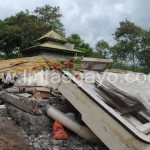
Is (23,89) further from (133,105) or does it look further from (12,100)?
(133,105)

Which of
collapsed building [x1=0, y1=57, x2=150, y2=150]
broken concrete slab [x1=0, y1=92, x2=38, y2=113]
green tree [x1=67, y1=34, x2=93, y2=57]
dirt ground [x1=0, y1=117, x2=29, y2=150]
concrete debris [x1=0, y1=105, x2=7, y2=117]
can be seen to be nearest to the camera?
collapsed building [x1=0, y1=57, x2=150, y2=150]

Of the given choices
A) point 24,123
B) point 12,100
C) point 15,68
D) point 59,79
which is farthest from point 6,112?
point 15,68

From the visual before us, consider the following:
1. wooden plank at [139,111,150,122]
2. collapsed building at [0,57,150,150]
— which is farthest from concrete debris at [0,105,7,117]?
wooden plank at [139,111,150,122]

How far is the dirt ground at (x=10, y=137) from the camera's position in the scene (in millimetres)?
4172

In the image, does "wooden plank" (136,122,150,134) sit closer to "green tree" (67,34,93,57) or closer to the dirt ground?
the dirt ground

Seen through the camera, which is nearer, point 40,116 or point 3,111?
point 40,116

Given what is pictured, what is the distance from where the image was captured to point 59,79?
16.0 feet

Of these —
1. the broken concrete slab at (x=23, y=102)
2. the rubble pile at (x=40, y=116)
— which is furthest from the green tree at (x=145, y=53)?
the broken concrete slab at (x=23, y=102)

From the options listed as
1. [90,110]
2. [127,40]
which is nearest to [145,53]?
[127,40]

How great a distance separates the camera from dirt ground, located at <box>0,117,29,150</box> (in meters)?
4.17

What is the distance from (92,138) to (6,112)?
2078 mm

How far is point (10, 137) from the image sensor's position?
178 inches

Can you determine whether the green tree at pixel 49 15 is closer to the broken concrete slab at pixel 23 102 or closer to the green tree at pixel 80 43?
the green tree at pixel 80 43

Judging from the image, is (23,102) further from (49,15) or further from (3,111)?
(49,15)
